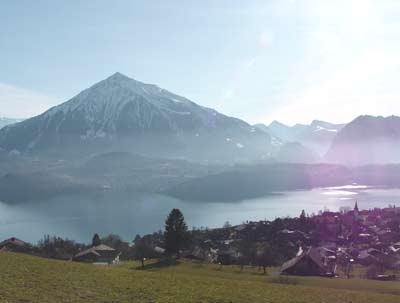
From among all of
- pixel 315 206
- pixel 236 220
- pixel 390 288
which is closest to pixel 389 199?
pixel 315 206

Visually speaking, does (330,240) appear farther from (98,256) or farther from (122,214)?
(122,214)

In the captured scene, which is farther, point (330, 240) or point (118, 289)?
point (330, 240)

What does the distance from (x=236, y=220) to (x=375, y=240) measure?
69357mm

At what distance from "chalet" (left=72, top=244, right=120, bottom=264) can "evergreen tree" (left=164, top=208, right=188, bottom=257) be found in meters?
8.89

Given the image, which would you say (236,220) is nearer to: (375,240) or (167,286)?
(375,240)

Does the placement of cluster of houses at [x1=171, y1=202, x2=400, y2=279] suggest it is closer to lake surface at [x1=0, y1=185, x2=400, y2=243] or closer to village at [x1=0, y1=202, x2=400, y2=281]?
village at [x1=0, y1=202, x2=400, y2=281]

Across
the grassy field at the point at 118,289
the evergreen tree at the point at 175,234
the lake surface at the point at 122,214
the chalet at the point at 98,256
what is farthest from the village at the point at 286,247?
the lake surface at the point at 122,214

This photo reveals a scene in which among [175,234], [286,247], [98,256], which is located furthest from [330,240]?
[98,256]

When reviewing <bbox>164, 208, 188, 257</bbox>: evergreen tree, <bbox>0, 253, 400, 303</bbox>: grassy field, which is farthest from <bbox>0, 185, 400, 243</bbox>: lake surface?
<bbox>0, 253, 400, 303</bbox>: grassy field

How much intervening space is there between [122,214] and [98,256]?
343 ft

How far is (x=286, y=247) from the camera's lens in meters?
73.1

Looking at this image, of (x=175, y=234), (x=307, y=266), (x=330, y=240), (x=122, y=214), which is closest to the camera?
(x=307, y=266)

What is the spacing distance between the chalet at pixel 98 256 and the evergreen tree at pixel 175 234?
8.89 meters

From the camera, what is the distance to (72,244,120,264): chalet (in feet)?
171
